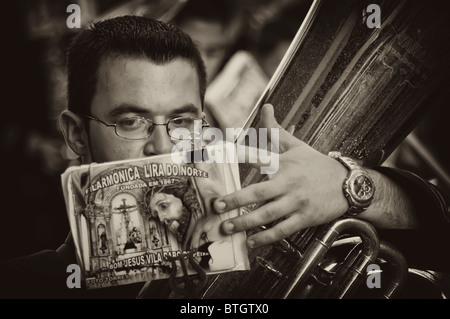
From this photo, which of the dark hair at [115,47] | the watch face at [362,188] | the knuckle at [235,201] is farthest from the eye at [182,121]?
the watch face at [362,188]

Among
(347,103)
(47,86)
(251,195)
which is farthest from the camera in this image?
(47,86)

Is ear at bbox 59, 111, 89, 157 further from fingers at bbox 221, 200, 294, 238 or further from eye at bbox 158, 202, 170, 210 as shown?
fingers at bbox 221, 200, 294, 238

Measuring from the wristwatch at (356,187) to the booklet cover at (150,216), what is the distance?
247 mm


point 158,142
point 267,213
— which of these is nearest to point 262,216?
point 267,213

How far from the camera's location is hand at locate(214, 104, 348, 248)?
3.28ft

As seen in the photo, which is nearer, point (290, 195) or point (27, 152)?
point (290, 195)

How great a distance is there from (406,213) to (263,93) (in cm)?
45

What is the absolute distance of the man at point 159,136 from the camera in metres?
1.03

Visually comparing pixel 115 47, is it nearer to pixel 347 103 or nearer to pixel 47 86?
pixel 47 86

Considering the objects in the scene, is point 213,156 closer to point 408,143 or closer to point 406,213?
point 406,213

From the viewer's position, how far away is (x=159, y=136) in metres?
1.10

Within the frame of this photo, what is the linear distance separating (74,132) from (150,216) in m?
0.30

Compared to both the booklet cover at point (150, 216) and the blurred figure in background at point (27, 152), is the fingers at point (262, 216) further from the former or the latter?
the blurred figure in background at point (27, 152)
